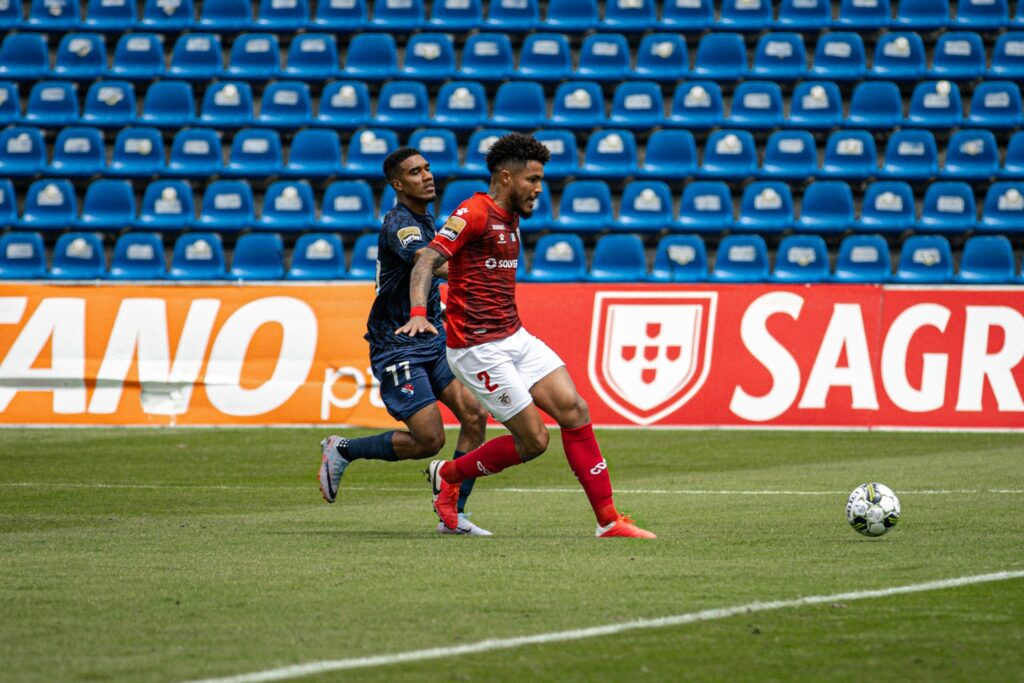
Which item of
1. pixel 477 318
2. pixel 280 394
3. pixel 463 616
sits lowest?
pixel 280 394

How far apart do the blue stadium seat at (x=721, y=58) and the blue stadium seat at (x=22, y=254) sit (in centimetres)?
894

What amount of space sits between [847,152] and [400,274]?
39.1 feet

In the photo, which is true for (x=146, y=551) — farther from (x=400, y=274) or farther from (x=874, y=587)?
(x=874, y=587)

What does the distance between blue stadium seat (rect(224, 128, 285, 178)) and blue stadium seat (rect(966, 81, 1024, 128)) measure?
9114mm

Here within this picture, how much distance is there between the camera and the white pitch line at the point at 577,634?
441 centimetres

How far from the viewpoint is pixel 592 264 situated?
17.9m

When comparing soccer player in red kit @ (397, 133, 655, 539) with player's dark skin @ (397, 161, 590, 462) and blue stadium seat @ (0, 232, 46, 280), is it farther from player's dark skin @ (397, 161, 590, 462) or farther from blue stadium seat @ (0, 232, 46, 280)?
blue stadium seat @ (0, 232, 46, 280)

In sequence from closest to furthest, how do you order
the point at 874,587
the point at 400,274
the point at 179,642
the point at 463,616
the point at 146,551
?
the point at 179,642, the point at 463,616, the point at 874,587, the point at 146,551, the point at 400,274

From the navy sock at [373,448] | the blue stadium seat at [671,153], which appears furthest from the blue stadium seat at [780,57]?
the navy sock at [373,448]

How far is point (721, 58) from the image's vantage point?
2045 cm

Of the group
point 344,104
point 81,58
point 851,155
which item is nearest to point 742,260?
point 851,155

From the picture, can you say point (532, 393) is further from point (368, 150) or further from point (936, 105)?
point (936, 105)

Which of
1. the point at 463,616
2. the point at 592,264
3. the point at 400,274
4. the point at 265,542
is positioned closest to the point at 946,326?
the point at 592,264

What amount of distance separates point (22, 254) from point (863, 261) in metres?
10.3
